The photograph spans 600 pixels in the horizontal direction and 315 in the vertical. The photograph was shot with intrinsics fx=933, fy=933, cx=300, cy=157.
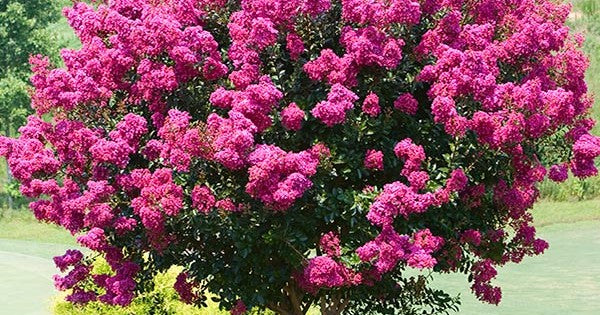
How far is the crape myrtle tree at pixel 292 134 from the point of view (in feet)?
27.8

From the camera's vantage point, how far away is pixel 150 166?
914cm

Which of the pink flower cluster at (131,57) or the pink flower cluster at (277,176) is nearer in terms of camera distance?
the pink flower cluster at (277,176)

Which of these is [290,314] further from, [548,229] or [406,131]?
[548,229]

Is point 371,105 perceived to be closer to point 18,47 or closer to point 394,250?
point 394,250

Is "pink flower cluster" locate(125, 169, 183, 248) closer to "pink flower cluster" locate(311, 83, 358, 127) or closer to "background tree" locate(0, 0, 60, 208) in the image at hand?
"pink flower cluster" locate(311, 83, 358, 127)

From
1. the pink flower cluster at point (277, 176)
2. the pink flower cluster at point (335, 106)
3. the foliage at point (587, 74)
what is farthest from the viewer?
the foliage at point (587, 74)

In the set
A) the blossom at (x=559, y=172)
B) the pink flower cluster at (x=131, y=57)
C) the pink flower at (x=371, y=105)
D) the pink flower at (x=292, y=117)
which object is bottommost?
the blossom at (x=559, y=172)

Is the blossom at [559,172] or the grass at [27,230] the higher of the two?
the blossom at [559,172]

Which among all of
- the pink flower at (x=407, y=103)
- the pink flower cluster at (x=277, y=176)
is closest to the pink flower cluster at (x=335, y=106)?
the pink flower cluster at (x=277, y=176)

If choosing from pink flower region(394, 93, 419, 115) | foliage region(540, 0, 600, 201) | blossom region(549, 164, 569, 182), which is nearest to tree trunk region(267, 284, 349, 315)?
pink flower region(394, 93, 419, 115)

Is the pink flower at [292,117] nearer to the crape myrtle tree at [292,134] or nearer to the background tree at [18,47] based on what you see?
the crape myrtle tree at [292,134]

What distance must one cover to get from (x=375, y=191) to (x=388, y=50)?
131 centimetres

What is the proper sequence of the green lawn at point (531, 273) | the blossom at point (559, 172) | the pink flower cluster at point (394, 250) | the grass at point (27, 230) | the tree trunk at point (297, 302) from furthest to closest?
the grass at point (27, 230) → the green lawn at point (531, 273) → the tree trunk at point (297, 302) → the blossom at point (559, 172) → the pink flower cluster at point (394, 250)

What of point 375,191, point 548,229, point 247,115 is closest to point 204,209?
point 247,115
